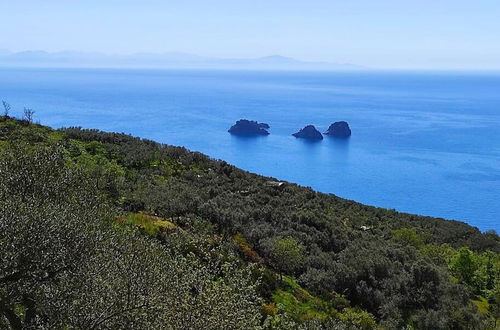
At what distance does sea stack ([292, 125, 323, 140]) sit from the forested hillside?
87.5 m

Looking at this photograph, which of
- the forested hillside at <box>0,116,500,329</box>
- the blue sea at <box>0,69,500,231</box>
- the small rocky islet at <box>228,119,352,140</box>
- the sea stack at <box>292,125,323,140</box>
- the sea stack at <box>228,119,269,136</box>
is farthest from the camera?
the sea stack at <box>228,119,269,136</box>

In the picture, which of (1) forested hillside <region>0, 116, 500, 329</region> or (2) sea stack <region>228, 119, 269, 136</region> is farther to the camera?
(2) sea stack <region>228, 119, 269, 136</region>

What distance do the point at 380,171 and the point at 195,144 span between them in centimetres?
4751

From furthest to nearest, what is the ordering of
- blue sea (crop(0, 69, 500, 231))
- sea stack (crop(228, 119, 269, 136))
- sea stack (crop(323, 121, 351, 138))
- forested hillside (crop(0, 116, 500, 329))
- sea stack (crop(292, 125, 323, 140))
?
sea stack (crop(323, 121, 351, 138)), sea stack (crop(228, 119, 269, 136)), sea stack (crop(292, 125, 323, 140)), blue sea (crop(0, 69, 500, 231)), forested hillside (crop(0, 116, 500, 329))

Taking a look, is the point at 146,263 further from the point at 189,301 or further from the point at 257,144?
the point at 257,144

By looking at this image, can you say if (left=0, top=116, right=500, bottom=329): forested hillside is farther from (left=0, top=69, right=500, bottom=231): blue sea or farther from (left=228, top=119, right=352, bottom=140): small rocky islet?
(left=228, top=119, right=352, bottom=140): small rocky islet

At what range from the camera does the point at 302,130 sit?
465ft

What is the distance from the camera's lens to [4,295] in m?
11.8

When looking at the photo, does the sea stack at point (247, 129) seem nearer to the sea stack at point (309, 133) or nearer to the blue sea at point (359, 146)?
the blue sea at point (359, 146)

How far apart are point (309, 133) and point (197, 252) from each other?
121 m

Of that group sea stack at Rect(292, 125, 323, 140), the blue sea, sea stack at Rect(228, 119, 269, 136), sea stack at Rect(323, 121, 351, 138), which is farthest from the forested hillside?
sea stack at Rect(323, 121, 351, 138)

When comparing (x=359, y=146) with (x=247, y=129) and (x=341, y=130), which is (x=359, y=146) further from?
(x=247, y=129)

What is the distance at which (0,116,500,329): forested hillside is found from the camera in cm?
1225

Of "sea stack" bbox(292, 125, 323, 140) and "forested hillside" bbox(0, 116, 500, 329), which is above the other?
"forested hillside" bbox(0, 116, 500, 329)
